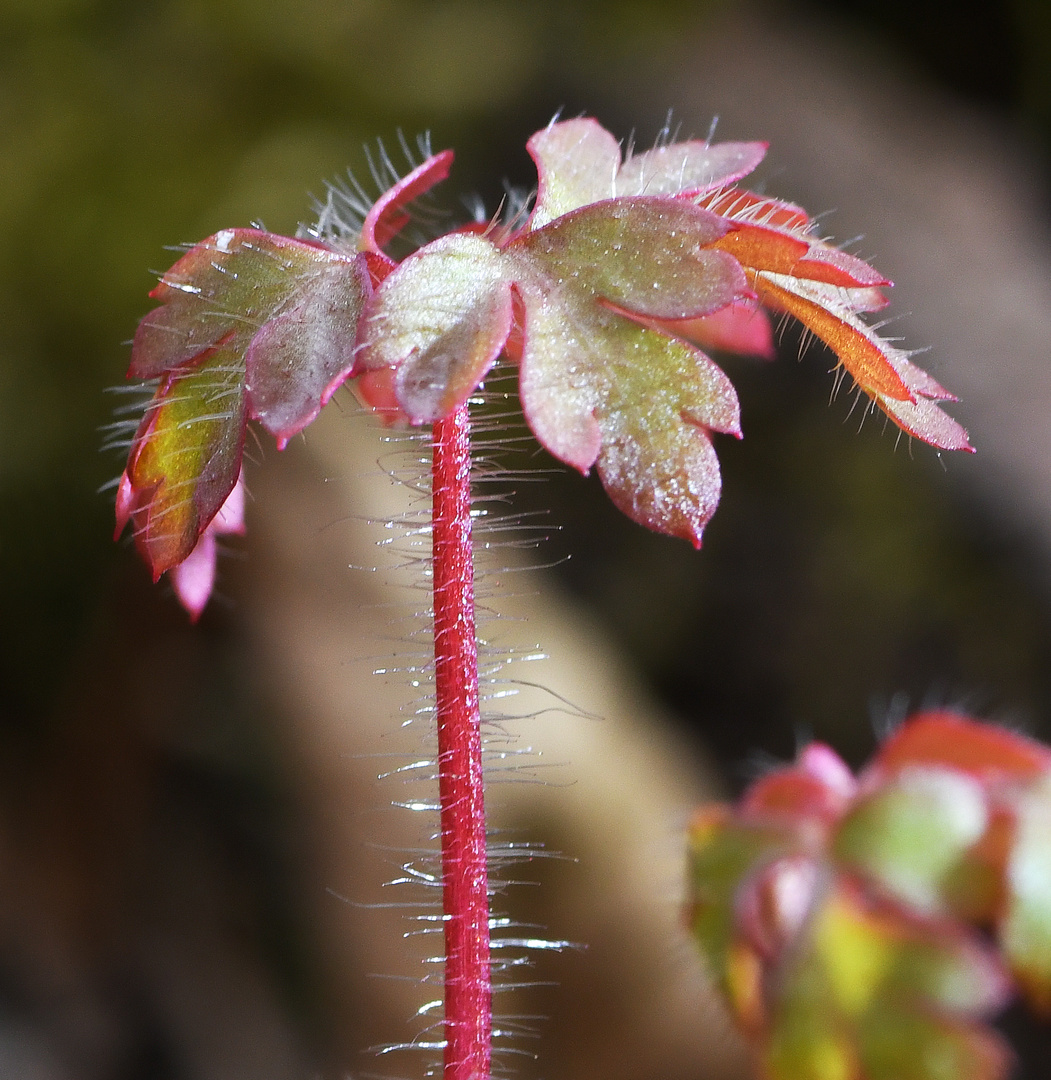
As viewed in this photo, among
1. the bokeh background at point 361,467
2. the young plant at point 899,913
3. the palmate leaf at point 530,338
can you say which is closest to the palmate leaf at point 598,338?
the palmate leaf at point 530,338

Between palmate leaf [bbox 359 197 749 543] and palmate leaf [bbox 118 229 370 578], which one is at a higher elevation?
palmate leaf [bbox 359 197 749 543]

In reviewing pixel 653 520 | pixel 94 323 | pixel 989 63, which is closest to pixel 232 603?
pixel 94 323

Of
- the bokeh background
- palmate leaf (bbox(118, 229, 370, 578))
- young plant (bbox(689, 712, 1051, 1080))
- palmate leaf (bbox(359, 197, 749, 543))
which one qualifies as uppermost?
palmate leaf (bbox(359, 197, 749, 543))

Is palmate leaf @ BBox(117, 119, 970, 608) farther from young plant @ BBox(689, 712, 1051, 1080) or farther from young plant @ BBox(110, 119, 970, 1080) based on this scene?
young plant @ BBox(689, 712, 1051, 1080)

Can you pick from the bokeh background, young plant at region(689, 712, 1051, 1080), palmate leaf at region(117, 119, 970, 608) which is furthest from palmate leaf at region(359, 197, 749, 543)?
the bokeh background

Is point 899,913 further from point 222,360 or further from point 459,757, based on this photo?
point 222,360

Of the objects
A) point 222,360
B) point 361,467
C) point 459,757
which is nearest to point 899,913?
point 459,757

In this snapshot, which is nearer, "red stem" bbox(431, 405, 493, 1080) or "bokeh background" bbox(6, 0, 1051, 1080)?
"red stem" bbox(431, 405, 493, 1080)

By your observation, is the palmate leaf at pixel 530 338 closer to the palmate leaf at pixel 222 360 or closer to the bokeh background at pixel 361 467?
the palmate leaf at pixel 222 360
